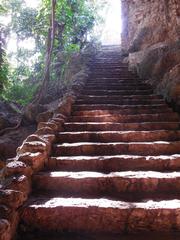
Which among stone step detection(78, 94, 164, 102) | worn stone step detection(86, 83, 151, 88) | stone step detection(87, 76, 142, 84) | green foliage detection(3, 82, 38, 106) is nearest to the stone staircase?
stone step detection(78, 94, 164, 102)

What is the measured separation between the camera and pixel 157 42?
843cm

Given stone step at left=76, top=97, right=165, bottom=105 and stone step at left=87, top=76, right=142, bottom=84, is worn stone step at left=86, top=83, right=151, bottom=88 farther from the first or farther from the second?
stone step at left=76, top=97, right=165, bottom=105

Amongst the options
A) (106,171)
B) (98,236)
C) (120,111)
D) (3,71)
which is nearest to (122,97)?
(120,111)

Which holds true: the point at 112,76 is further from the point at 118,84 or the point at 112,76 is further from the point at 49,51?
the point at 49,51

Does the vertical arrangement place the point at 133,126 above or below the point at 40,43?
below

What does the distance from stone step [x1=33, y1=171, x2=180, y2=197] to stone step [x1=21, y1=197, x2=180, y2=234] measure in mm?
358

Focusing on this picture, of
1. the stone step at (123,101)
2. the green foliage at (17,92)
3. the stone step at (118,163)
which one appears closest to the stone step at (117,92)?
the stone step at (123,101)

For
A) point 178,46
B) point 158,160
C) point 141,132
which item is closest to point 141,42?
point 178,46

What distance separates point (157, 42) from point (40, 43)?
566 centimetres

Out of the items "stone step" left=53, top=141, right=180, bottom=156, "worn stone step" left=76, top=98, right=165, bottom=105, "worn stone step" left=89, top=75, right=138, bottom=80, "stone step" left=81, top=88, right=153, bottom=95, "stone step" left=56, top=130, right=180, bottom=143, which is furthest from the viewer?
"worn stone step" left=89, top=75, right=138, bottom=80

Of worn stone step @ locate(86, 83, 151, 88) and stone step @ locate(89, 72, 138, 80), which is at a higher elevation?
stone step @ locate(89, 72, 138, 80)

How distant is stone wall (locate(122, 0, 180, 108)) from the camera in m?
5.97

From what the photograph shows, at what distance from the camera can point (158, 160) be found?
3.46m

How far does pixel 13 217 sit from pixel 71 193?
0.76 metres
